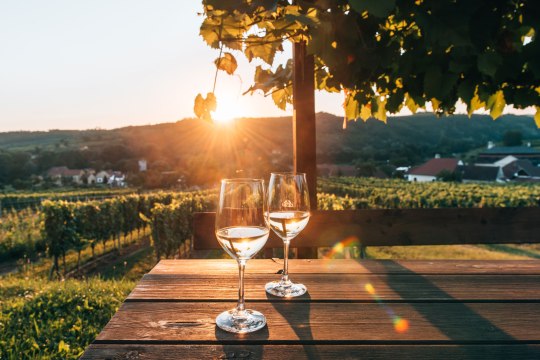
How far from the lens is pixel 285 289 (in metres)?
1.37

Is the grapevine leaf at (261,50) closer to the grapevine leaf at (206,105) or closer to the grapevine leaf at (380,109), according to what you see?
the grapevine leaf at (206,105)

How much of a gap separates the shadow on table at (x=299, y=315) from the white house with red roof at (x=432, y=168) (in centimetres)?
7717

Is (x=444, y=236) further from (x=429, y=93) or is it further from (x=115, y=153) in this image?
(x=115, y=153)

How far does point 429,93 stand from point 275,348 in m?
1.43

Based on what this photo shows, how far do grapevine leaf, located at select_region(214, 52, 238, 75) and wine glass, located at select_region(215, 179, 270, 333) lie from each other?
1164 millimetres

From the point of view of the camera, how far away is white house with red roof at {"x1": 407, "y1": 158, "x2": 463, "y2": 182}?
2921 inches

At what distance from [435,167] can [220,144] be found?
42.4 m

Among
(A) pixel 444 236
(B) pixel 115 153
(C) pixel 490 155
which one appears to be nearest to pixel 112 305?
(A) pixel 444 236

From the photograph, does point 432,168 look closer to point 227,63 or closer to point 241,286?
point 227,63

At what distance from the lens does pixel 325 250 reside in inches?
578

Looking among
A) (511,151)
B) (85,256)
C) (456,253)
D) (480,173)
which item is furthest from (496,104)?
(511,151)

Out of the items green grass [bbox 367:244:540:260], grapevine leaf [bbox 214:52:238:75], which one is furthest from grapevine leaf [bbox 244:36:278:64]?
green grass [bbox 367:244:540:260]

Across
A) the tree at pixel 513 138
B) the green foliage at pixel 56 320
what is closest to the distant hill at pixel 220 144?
the tree at pixel 513 138

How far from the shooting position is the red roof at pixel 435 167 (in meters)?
74.2
